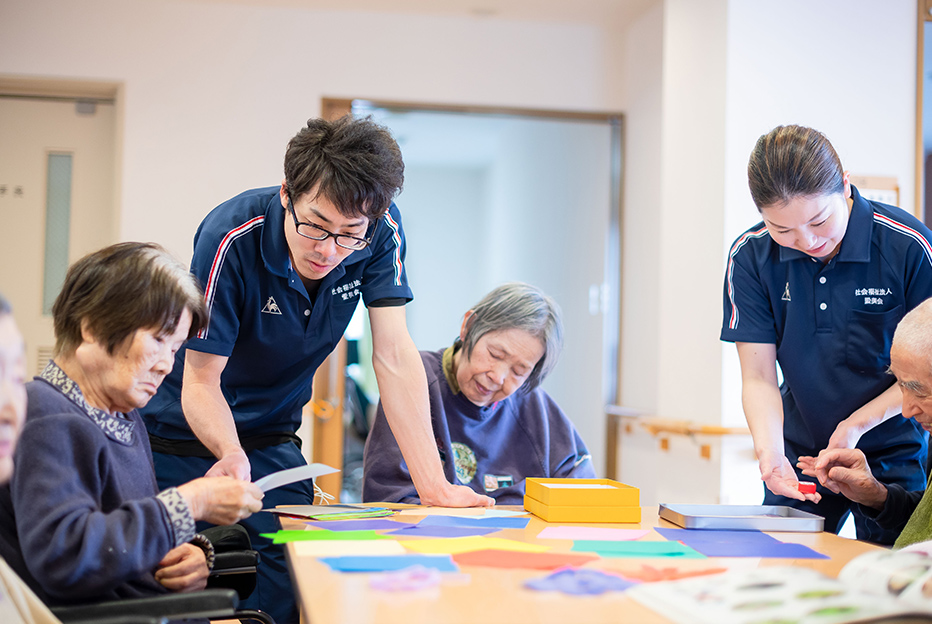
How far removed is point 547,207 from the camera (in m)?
4.91

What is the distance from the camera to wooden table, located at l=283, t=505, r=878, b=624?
957 mm

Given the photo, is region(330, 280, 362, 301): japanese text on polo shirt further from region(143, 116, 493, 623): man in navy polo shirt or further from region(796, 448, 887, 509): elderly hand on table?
region(796, 448, 887, 509): elderly hand on table

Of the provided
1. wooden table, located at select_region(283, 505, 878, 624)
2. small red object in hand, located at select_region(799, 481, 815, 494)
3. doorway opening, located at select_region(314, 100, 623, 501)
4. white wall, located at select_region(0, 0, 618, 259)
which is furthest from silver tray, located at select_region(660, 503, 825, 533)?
white wall, located at select_region(0, 0, 618, 259)

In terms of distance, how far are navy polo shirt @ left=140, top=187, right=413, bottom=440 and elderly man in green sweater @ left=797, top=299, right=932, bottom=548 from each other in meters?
1.01

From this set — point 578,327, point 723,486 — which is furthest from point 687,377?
point 578,327

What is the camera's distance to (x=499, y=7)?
403 centimetres

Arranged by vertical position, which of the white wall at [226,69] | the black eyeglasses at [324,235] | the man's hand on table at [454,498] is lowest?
the man's hand on table at [454,498]

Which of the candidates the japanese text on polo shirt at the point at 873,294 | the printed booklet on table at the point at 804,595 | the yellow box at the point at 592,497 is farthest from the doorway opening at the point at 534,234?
the printed booklet on table at the point at 804,595

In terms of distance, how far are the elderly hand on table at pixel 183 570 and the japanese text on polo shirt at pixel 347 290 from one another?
729 mm

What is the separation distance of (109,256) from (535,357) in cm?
119

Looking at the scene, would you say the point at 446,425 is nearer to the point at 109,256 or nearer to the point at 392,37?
the point at 109,256

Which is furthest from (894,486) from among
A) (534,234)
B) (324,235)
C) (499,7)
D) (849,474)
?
(534,234)

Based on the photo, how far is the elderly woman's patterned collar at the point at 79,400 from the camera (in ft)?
3.98

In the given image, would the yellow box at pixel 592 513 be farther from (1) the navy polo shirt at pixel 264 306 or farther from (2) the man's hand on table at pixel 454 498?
(1) the navy polo shirt at pixel 264 306
